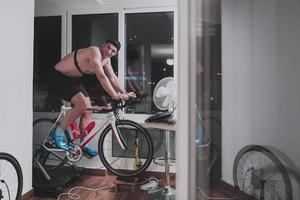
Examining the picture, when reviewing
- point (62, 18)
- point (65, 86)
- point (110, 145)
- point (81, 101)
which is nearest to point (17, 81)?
point (65, 86)

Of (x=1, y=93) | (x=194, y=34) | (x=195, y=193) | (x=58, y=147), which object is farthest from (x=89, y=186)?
(x=194, y=34)

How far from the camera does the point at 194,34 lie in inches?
34.0

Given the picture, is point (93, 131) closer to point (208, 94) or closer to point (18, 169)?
point (18, 169)

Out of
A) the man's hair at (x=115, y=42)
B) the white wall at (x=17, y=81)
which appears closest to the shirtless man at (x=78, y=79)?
the man's hair at (x=115, y=42)

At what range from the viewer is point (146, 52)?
3156mm

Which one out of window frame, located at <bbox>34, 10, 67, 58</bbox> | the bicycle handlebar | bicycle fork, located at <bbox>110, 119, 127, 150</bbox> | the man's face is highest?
window frame, located at <bbox>34, 10, 67, 58</bbox>

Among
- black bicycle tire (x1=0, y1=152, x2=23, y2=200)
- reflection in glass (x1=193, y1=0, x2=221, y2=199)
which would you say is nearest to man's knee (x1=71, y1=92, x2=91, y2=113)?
black bicycle tire (x1=0, y1=152, x2=23, y2=200)

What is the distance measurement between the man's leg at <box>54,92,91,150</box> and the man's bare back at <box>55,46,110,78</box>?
0.28m

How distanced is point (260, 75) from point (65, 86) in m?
2.50

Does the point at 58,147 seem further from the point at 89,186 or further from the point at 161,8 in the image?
the point at 161,8

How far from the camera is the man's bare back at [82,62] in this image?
2.90m

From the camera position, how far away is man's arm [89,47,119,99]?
2.88m

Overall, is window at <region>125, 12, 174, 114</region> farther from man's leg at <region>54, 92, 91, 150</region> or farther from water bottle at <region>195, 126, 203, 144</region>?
water bottle at <region>195, 126, 203, 144</region>

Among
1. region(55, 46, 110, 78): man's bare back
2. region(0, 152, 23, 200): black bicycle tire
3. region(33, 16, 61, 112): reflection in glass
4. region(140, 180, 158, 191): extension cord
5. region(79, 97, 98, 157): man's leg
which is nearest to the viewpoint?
region(0, 152, 23, 200): black bicycle tire
